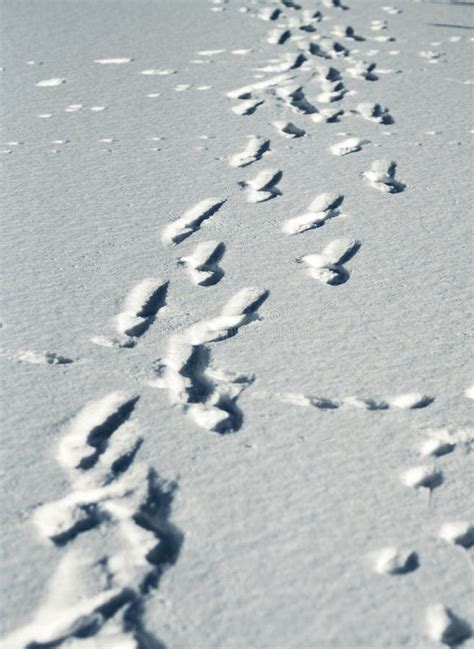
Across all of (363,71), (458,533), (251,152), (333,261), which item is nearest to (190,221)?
(333,261)

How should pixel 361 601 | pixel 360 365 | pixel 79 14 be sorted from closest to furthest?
pixel 361 601 → pixel 360 365 → pixel 79 14

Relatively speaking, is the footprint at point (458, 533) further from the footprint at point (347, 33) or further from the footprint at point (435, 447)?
the footprint at point (347, 33)

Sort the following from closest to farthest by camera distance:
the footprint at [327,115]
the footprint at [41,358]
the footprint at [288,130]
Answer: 1. the footprint at [41,358]
2. the footprint at [288,130]
3. the footprint at [327,115]

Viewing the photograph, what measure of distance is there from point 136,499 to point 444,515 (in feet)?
1.45

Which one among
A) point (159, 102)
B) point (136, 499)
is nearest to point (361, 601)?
point (136, 499)

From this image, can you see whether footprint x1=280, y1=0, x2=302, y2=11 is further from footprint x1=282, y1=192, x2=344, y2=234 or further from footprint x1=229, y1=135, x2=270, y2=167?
footprint x1=282, y1=192, x2=344, y2=234

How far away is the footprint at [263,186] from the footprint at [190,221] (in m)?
0.09

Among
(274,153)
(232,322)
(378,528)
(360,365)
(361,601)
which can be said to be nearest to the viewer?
(361,601)

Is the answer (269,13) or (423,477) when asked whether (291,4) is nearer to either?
(269,13)

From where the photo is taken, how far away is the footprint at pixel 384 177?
2.34 m

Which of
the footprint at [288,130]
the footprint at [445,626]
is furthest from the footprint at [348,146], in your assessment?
the footprint at [445,626]

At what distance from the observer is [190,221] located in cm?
215

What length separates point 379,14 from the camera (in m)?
4.18

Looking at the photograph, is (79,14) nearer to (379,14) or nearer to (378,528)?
(379,14)
